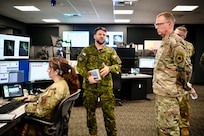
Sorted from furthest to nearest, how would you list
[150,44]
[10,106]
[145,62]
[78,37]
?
[78,37] → [150,44] → [145,62] → [10,106]

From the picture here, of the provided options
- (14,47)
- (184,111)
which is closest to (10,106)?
(14,47)

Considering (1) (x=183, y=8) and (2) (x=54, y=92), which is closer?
(2) (x=54, y=92)

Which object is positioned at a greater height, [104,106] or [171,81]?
[171,81]

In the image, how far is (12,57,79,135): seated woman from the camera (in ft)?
6.29

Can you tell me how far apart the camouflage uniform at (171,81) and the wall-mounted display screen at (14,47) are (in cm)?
148

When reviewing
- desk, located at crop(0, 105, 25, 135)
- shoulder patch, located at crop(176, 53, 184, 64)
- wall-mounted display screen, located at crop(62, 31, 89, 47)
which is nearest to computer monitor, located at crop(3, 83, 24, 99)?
desk, located at crop(0, 105, 25, 135)

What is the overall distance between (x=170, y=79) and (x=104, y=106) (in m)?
1.05

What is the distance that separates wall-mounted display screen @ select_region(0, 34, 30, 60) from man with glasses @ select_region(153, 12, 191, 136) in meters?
1.47

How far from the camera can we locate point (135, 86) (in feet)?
20.5

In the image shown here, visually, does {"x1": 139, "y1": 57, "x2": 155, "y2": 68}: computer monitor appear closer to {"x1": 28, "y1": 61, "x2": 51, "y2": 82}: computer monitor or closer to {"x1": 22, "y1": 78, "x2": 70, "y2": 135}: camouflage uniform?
{"x1": 28, "y1": 61, "x2": 51, "y2": 82}: computer monitor

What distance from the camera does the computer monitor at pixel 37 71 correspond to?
2.77 m

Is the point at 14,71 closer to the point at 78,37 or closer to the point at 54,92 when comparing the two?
the point at 54,92

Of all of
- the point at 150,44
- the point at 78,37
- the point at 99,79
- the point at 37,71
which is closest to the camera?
the point at 37,71

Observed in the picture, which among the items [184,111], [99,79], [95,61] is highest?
[95,61]
